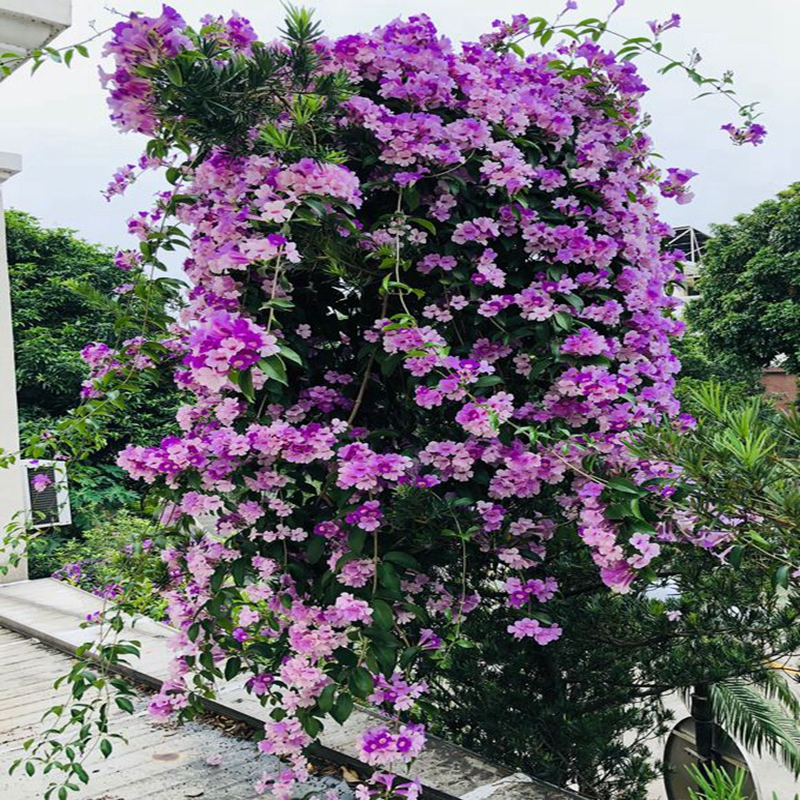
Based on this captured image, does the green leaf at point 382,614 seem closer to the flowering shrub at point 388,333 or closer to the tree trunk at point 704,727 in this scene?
the flowering shrub at point 388,333

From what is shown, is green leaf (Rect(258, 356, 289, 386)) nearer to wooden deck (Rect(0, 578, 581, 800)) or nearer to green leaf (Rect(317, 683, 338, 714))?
green leaf (Rect(317, 683, 338, 714))

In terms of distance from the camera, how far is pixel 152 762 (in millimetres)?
2115

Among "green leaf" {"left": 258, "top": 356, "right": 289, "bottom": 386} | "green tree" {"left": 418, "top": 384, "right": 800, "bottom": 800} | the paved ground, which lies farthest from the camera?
the paved ground

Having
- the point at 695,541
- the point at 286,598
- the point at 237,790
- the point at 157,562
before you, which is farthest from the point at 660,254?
the point at 237,790

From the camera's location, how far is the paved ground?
1.93 m

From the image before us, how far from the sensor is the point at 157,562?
1886 mm

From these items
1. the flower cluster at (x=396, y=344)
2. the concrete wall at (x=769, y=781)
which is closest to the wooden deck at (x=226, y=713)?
the flower cluster at (x=396, y=344)

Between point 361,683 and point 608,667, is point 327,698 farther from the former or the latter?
point 608,667

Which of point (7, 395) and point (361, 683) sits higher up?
point (7, 395)

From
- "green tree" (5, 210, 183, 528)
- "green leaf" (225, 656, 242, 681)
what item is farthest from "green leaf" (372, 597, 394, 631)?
"green tree" (5, 210, 183, 528)

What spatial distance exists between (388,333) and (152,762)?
151 cm

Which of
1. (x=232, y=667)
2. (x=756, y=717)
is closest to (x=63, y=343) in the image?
(x=232, y=667)

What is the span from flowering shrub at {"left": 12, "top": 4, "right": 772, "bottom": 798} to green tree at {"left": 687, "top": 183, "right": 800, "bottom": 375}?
41.2ft

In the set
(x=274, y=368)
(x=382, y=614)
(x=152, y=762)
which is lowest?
(x=152, y=762)
